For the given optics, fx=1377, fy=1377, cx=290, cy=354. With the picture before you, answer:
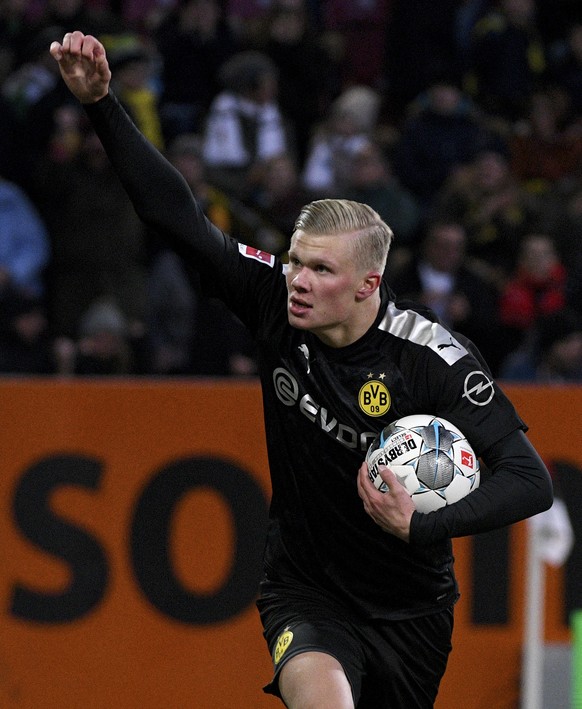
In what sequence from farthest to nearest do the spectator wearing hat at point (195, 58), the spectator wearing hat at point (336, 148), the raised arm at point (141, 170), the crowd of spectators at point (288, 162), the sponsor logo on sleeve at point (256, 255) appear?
the spectator wearing hat at point (195, 58) < the spectator wearing hat at point (336, 148) < the crowd of spectators at point (288, 162) < the sponsor logo on sleeve at point (256, 255) < the raised arm at point (141, 170)

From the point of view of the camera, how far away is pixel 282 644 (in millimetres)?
4574

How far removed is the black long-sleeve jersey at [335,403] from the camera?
14.7ft

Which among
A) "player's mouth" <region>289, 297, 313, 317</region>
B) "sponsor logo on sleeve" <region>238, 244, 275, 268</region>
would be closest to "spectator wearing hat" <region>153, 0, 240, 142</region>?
"sponsor logo on sleeve" <region>238, 244, 275, 268</region>

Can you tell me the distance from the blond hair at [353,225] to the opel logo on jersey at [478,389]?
485 mm

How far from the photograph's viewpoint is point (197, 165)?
383 inches

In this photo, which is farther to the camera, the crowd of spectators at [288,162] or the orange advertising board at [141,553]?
the crowd of spectators at [288,162]

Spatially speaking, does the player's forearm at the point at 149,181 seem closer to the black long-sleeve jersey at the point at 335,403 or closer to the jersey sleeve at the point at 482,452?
the black long-sleeve jersey at the point at 335,403

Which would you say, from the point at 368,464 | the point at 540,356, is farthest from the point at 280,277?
the point at 540,356

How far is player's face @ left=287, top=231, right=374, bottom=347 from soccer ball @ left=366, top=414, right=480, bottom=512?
431mm

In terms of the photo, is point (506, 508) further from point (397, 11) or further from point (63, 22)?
point (397, 11)

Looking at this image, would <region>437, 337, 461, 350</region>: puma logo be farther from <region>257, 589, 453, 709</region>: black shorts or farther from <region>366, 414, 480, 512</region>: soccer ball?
<region>257, 589, 453, 709</region>: black shorts

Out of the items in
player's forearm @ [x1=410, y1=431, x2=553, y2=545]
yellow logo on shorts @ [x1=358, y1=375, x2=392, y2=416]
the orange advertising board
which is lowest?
the orange advertising board

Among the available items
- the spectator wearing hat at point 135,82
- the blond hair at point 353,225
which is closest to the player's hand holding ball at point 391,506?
the blond hair at point 353,225

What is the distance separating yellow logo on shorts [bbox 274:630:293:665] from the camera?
454 cm
